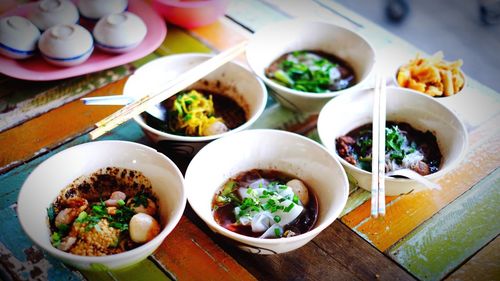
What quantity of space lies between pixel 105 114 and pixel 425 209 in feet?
3.94

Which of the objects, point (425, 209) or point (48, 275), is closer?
point (48, 275)

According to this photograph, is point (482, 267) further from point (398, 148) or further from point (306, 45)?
point (306, 45)

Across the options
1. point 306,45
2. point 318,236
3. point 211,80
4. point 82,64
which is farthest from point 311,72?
point 82,64

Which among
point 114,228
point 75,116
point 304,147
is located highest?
point 304,147

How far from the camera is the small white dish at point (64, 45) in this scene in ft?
6.30

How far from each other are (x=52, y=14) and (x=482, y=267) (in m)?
1.83

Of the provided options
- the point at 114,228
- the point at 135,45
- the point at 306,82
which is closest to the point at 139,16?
the point at 135,45

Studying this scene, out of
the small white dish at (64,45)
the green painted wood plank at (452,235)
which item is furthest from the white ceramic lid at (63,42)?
the green painted wood plank at (452,235)

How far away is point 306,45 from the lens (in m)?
2.23

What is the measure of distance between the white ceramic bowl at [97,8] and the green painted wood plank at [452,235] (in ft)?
5.04

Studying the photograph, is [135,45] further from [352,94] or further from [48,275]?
[48,275]

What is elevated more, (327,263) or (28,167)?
(327,263)

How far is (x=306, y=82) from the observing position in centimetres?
201

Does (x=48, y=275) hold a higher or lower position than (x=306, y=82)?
lower
